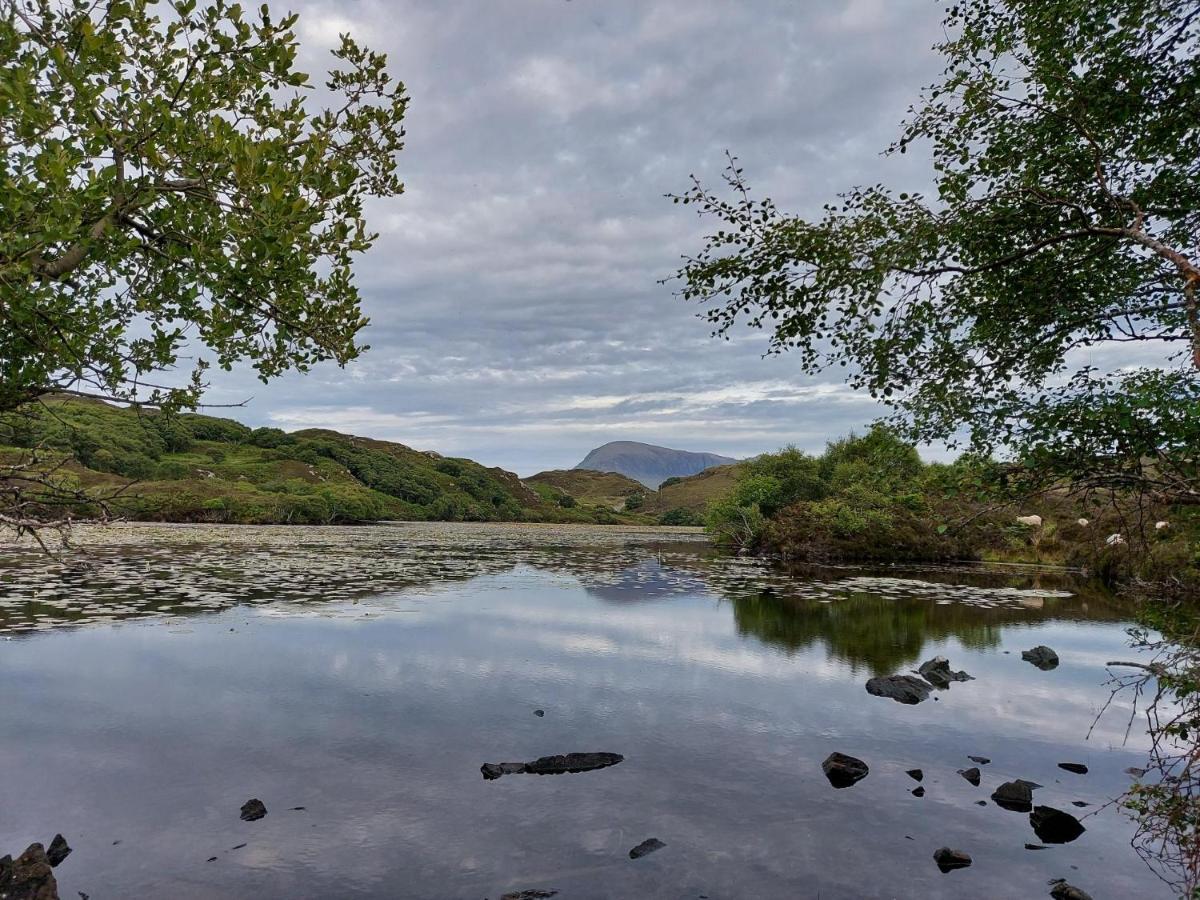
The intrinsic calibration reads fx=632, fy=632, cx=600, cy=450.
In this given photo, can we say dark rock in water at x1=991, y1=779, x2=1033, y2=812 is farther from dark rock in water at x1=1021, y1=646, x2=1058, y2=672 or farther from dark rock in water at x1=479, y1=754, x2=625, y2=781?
dark rock in water at x1=1021, y1=646, x2=1058, y2=672

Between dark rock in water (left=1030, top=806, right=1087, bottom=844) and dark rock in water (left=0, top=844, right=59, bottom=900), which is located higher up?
dark rock in water (left=0, top=844, right=59, bottom=900)

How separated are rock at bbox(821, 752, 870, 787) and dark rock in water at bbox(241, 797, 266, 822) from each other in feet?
33.8

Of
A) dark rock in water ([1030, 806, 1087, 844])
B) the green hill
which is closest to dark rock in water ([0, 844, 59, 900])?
dark rock in water ([1030, 806, 1087, 844])

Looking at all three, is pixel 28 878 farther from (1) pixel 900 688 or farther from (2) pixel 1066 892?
(1) pixel 900 688

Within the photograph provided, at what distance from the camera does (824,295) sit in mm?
10039

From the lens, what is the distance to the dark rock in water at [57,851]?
874cm

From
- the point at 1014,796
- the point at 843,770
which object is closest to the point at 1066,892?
the point at 1014,796

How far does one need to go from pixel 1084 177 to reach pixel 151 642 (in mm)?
26911

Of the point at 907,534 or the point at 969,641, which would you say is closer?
the point at 969,641

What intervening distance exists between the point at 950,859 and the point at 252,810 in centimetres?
1107

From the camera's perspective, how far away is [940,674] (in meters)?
20.2

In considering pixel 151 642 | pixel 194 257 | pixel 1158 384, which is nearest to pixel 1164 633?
pixel 1158 384

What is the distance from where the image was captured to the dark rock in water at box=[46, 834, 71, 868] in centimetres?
874

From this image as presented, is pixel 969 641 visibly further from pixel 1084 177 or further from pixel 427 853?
pixel 427 853
